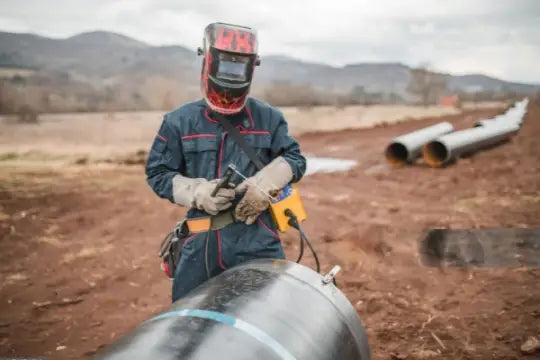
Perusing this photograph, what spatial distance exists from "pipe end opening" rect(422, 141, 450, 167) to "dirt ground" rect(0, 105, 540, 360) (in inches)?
17.2

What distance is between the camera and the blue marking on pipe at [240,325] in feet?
5.89

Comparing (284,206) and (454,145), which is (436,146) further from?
(284,206)

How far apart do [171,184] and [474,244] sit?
4324mm

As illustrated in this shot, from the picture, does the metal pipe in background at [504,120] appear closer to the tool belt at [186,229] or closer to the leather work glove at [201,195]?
the tool belt at [186,229]

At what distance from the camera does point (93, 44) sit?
7156 centimetres

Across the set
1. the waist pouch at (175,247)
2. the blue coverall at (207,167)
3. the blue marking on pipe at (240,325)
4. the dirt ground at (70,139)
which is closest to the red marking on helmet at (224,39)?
the blue coverall at (207,167)

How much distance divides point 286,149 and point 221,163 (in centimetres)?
45

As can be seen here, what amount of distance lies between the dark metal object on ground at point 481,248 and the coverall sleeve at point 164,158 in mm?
3570

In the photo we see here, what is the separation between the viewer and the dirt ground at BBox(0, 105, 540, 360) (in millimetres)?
3992

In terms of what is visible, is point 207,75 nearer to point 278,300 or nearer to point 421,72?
point 278,300

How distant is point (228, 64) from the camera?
2.77 m

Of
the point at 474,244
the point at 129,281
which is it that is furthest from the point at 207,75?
the point at 474,244

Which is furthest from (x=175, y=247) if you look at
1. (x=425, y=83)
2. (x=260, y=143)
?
(x=425, y=83)

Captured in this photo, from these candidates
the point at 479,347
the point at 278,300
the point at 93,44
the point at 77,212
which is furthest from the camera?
the point at 93,44
